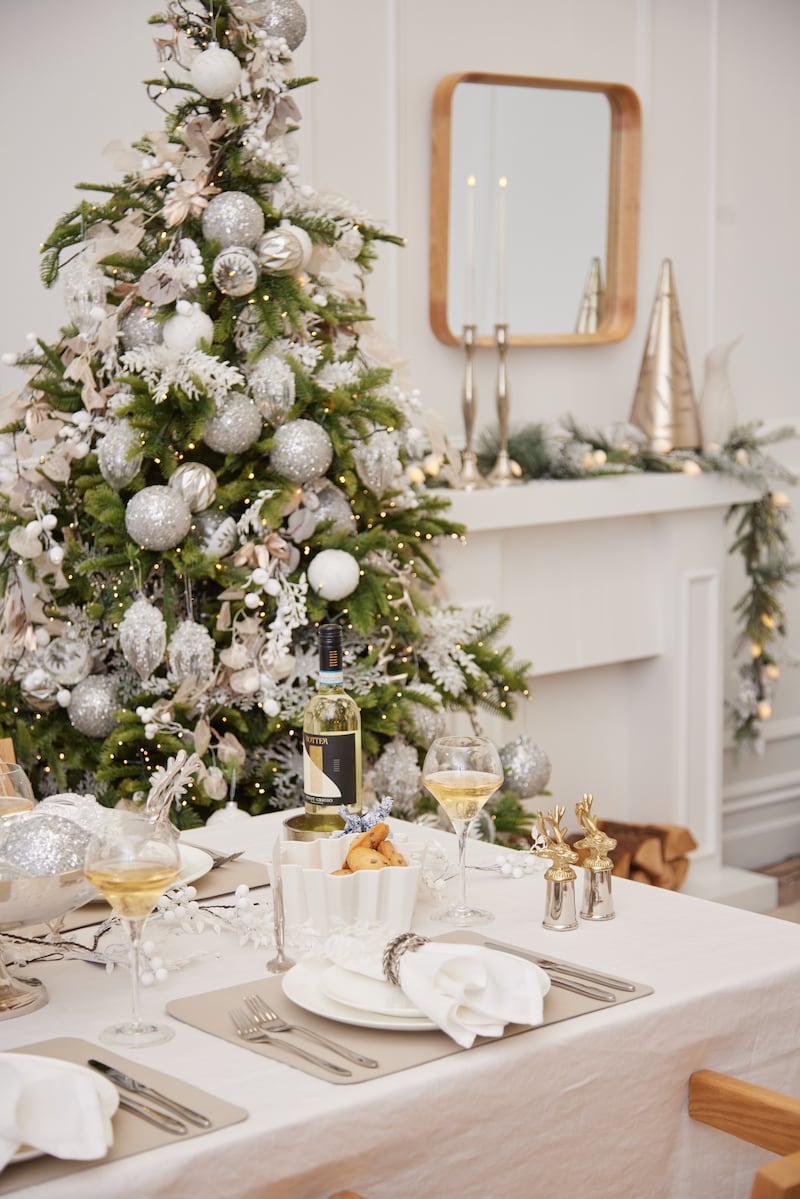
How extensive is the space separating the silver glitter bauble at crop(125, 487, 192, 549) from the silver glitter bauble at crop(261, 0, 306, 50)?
2.79 ft

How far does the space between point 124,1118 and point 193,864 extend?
23.1 inches

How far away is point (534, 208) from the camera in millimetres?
3822

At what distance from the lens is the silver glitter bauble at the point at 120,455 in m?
2.39

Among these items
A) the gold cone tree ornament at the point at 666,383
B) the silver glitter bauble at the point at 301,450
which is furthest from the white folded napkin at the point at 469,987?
the gold cone tree ornament at the point at 666,383

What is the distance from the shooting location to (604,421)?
13.4 ft

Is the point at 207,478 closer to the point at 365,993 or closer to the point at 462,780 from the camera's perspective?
the point at 462,780

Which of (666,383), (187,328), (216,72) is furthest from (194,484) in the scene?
(666,383)

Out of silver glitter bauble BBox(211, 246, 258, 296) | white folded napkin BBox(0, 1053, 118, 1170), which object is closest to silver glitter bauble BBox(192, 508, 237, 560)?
silver glitter bauble BBox(211, 246, 258, 296)

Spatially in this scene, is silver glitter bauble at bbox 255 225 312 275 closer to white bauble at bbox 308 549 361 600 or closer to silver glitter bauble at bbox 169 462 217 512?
silver glitter bauble at bbox 169 462 217 512

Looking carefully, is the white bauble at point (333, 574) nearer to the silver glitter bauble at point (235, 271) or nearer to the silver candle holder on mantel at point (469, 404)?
the silver glitter bauble at point (235, 271)

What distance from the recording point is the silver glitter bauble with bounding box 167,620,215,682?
242cm

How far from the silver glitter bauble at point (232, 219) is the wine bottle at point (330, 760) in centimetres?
→ 110

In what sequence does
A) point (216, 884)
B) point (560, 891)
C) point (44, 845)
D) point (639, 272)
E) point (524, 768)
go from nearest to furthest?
point (44, 845), point (560, 891), point (216, 884), point (524, 768), point (639, 272)

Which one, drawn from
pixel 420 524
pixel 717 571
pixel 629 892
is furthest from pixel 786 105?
pixel 629 892
